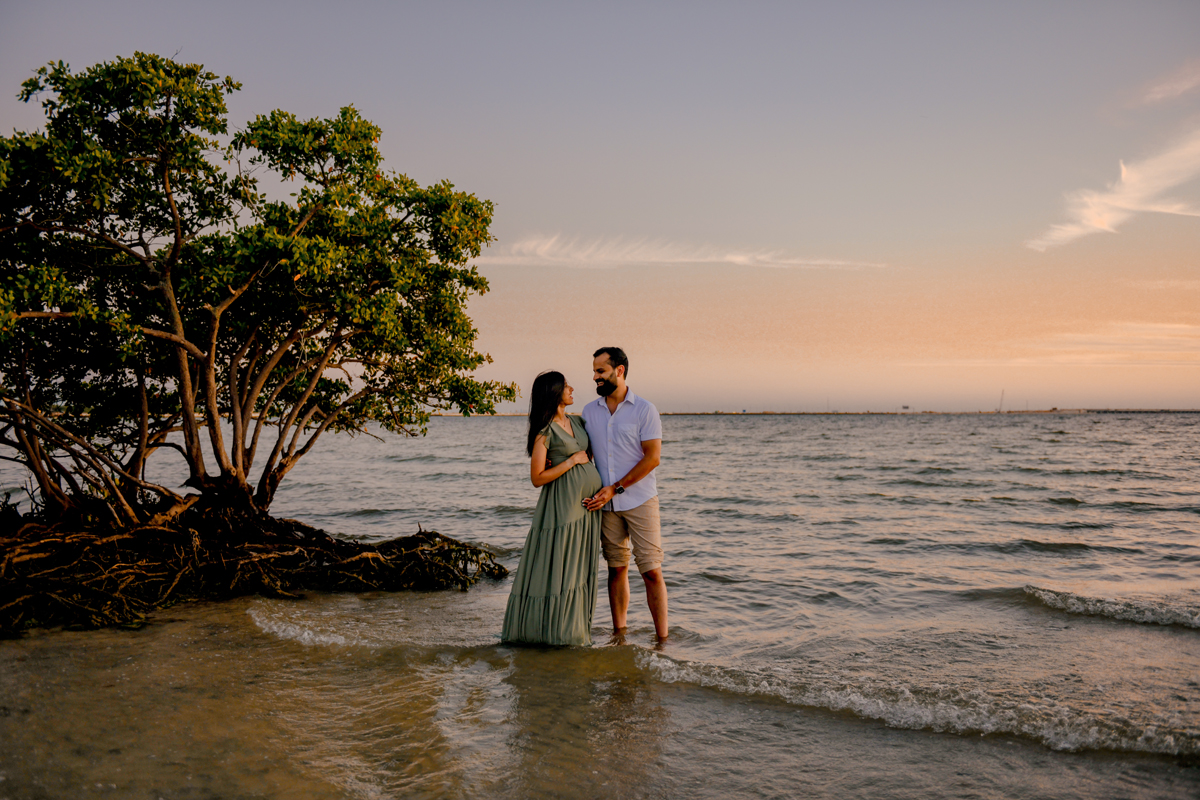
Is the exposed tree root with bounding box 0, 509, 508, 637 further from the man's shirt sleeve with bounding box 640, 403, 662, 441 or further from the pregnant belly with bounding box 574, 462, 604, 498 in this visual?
the man's shirt sleeve with bounding box 640, 403, 662, 441

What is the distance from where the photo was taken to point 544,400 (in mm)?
5973

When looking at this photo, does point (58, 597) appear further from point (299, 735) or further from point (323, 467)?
point (323, 467)

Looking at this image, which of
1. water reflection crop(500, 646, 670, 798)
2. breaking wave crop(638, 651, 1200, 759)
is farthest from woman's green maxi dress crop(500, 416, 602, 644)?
breaking wave crop(638, 651, 1200, 759)

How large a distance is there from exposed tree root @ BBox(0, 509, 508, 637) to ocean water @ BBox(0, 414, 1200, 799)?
0.40 m

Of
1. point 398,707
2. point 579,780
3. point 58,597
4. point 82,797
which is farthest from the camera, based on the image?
point 58,597

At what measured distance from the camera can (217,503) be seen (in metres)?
9.54

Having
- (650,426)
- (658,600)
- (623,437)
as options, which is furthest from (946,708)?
(623,437)

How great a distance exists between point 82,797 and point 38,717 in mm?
1484

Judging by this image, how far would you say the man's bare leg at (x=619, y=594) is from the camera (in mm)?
6836

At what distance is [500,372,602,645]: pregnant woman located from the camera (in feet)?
19.7

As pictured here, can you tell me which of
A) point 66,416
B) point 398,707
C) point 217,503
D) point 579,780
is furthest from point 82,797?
point 66,416

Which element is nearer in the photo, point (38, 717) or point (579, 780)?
point (579, 780)

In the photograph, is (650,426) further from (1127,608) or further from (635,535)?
(1127,608)

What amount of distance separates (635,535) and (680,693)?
1.44 meters
